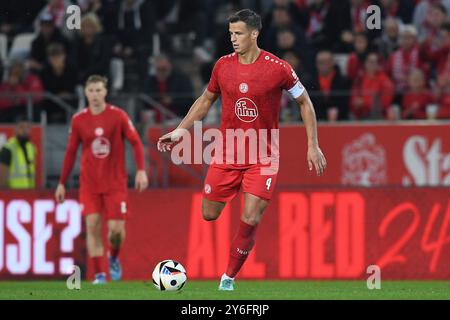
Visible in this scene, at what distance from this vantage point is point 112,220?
13961mm

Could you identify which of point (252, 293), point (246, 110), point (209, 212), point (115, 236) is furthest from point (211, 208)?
point (115, 236)

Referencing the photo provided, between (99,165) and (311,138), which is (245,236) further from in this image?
(99,165)

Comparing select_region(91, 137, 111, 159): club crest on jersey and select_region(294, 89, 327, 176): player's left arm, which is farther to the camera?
select_region(91, 137, 111, 159): club crest on jersey

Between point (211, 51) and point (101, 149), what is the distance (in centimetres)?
603

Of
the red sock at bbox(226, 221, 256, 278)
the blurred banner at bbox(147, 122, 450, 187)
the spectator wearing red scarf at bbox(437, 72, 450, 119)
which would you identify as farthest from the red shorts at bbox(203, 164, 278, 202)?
the spectator wearing red scarf at bbox(437, 72, 450, 119)

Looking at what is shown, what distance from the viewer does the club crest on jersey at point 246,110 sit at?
10.9 m

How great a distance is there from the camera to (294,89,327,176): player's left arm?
34.9 feet

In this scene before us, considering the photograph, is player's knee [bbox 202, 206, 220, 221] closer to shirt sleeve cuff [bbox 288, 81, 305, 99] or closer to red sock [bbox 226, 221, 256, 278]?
red sock [bbox 226, 221, 256, 278]

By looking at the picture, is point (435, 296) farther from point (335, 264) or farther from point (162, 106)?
point (162, 106)

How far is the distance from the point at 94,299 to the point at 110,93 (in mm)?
7931

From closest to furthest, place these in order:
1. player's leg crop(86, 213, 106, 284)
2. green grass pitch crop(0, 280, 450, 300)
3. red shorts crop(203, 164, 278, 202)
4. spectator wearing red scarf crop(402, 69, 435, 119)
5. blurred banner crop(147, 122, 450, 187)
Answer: green grass pitch crop(0, 280, 450, 300) → red shorts crop(203, 164, 278, 202) → player's leg crop(86, 213, 106, 284) → blurred banner crop(147, 122, 450, 187) → spectator wearing red scarf crop(402, 69, 435, 119)

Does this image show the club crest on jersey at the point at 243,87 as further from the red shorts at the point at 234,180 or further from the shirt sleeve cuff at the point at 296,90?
the red shorts at the point at 234,180

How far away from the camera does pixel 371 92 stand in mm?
17266

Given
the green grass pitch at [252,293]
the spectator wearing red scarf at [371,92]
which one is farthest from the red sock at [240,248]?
the spectator wearing red scarf at [371,92]
